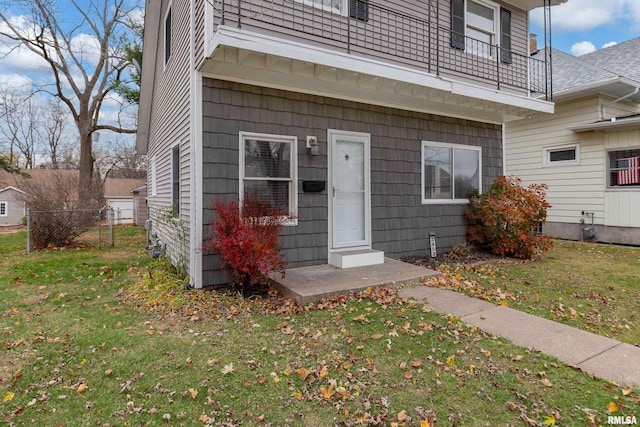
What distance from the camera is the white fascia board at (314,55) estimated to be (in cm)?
438

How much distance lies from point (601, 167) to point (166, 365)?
11220 mm

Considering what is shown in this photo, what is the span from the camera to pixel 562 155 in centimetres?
1030

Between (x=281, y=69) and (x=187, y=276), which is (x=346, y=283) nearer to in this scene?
(x=187, y=276)

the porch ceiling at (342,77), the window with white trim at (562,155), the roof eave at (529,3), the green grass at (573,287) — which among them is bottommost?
the green grass at (573,287)

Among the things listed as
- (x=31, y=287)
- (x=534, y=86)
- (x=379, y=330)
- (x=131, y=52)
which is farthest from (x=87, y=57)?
(x=379, y=330)

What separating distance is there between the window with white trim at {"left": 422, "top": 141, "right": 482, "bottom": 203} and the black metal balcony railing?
1.61 m

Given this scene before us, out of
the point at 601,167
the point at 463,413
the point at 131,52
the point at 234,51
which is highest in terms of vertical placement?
the point at 131,52

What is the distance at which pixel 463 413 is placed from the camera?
232 centimetres

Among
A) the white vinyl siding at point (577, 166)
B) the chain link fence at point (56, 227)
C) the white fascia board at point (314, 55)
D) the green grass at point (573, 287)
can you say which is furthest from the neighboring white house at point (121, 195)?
the green grass at point (573, 287)

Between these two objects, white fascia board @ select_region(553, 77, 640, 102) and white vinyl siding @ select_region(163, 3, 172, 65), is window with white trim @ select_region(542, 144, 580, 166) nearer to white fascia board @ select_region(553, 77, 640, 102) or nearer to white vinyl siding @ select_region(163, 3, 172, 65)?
white fascia board @ select_region(553, 77, 640, 102)

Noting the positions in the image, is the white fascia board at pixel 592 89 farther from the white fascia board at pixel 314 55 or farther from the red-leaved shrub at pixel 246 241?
the red-leaved shrub at pixel 246 241

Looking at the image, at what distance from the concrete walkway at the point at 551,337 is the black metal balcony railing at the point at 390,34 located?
4.15 m

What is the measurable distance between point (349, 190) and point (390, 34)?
10.6ft

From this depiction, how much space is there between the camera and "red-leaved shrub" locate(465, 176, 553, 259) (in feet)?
23.6
